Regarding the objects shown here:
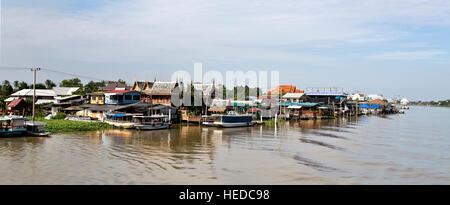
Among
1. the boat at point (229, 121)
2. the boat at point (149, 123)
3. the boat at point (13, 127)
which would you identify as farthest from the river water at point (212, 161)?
the boat at point (229, 121)

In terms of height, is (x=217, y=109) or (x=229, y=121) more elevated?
(x=217, y=109)

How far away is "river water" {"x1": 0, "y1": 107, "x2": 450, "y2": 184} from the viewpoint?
57.8 ft

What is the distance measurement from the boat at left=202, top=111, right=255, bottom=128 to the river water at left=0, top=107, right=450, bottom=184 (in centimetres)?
1291

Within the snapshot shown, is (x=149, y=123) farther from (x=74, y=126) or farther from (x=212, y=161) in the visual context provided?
(x=212, y=161)

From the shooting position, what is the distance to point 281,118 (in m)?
63.2

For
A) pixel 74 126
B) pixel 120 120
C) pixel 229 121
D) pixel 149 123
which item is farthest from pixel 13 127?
pixel 229 121

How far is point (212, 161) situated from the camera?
2203cm

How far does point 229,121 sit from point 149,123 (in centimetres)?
1142

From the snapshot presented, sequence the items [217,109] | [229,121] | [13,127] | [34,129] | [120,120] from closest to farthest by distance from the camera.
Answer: [13,127], [34,129], [120,120], [229,121], [217,109]

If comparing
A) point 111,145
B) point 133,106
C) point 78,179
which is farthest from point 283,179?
point 133,106

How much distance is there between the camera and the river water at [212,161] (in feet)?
57.8

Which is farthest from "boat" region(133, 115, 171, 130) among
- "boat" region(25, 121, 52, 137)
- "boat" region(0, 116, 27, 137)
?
"boat" region(0, 116, 27, 137)

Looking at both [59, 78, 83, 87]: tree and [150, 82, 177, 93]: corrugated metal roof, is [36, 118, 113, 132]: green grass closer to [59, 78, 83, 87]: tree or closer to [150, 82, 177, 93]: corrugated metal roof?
[150, 82, 177, 93]: corrugated metal roof

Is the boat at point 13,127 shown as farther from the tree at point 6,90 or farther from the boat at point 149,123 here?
the tree at point 6,90
